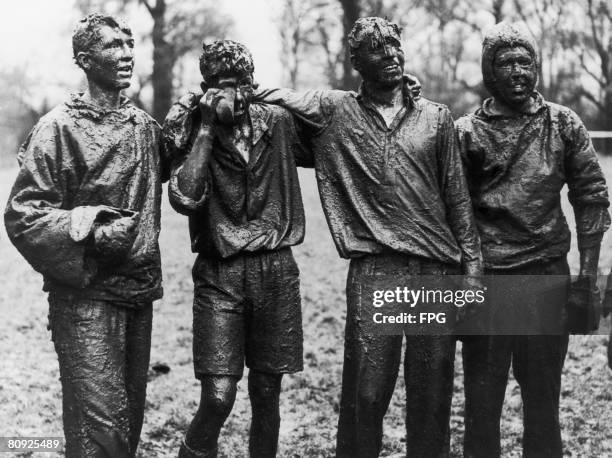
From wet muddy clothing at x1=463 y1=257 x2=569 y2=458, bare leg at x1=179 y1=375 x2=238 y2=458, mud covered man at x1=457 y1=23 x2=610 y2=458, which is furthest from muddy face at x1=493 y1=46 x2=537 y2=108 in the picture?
bare leg at x1=179 y1=375 x2=238 y2=458

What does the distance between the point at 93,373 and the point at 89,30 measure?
1887 mm

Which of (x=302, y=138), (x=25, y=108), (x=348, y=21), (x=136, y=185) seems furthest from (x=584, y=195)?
(x=25, y=108)

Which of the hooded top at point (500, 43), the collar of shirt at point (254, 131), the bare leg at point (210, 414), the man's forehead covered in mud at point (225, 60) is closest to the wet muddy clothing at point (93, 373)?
the bare leg at point (210, 414)

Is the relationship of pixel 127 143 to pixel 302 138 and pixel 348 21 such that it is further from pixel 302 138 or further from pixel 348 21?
pixel 348 21

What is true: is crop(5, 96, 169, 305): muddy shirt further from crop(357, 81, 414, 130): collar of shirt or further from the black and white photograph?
crop(357, 81, 414, 130): collar of shirt

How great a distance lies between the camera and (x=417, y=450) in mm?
5582

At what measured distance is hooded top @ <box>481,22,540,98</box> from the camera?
5.74m

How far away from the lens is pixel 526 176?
574 cm

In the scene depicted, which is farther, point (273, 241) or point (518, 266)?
point (518, 266)

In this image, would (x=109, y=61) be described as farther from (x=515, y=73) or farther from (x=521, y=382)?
(x=521, y=382)

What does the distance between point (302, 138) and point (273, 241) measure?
717 mm

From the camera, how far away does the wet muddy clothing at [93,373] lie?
16.1 feet

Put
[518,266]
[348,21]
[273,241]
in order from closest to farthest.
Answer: [273,241] → [518,266] → [348,21]

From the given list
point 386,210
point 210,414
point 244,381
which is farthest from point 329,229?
point 244,381
